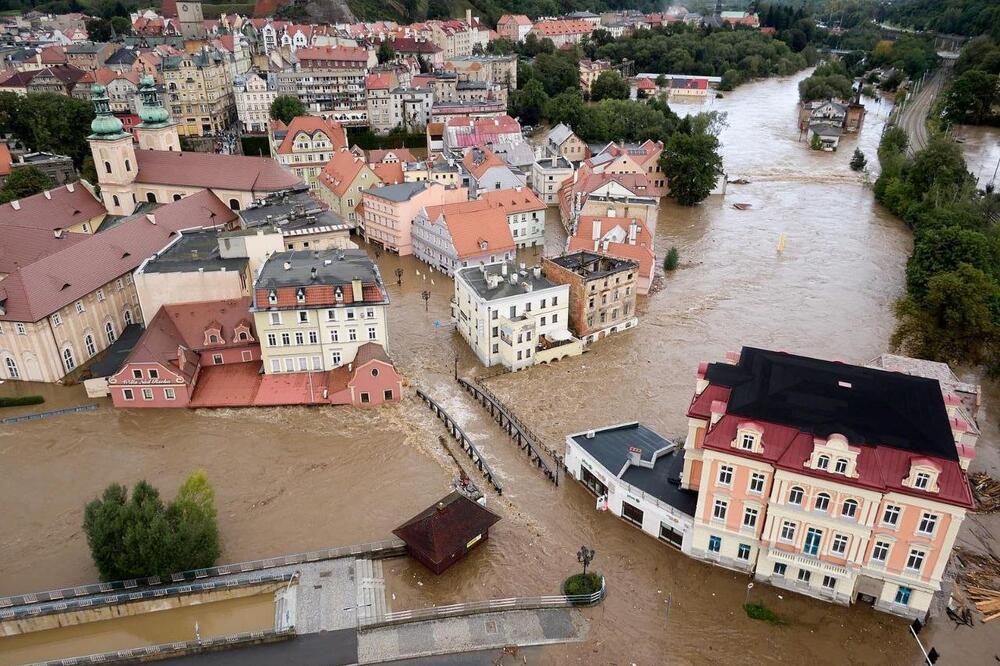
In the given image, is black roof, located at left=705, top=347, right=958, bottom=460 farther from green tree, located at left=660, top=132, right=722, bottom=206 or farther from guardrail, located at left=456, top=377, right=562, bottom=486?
green tree, located at left=660, top=132, right=722, bottom=206

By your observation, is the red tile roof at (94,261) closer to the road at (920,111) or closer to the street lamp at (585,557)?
the street lamp at (585,557)

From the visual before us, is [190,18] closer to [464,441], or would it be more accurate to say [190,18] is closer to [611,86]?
[611,86]

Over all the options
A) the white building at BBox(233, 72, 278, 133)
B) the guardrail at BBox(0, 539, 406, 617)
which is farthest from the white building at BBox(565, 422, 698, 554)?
the white building at BBox(233, 72, 278, 133)

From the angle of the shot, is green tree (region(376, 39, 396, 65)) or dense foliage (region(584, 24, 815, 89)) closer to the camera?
green tree (region(376, 39, 396, 65))

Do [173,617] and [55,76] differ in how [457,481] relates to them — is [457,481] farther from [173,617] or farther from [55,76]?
[55,76]

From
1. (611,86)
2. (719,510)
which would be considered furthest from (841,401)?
(611,86)

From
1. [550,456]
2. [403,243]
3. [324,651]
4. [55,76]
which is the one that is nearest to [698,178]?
[403,243]

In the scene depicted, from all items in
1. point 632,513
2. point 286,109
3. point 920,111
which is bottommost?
point 632,513
